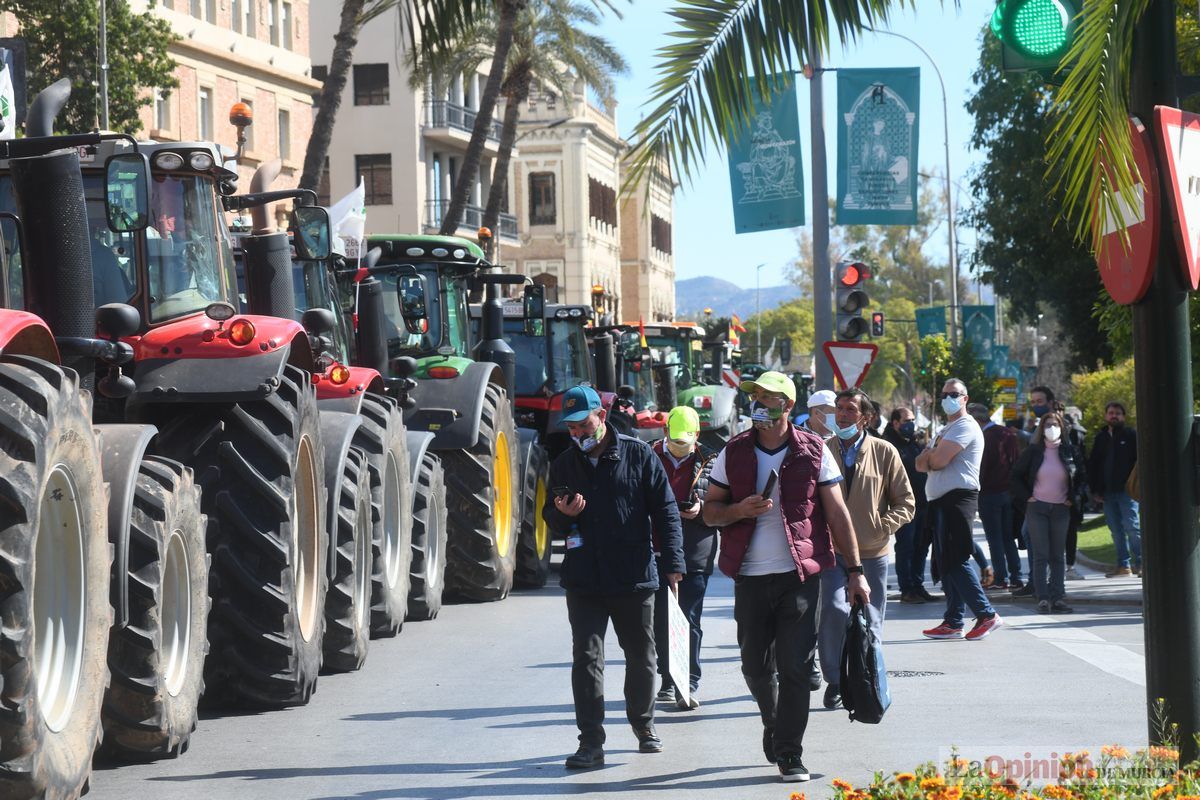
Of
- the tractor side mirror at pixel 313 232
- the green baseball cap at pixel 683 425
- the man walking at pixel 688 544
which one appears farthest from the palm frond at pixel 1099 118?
the tractor side mirror at pixel 313 232

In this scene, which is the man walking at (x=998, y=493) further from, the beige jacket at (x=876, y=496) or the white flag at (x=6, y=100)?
the white flag at (x=6, y=100)

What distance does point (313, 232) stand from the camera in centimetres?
1116

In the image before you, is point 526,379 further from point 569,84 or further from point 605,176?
point 605,176

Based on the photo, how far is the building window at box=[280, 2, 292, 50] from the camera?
157 ft

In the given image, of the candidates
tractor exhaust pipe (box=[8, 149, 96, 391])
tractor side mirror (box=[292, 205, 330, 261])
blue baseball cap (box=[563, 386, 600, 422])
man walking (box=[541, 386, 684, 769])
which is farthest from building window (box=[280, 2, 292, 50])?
tractor exhaust pipe (box=[8, 149, 96, 391])

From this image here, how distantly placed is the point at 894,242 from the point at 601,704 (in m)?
125

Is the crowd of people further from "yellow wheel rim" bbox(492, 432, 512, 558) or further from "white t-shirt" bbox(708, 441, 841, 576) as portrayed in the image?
"yellow wheel rim" bbox(492, 432, 512, 558)

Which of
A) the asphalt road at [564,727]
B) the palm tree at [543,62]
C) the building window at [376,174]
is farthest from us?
the building window at [376,174]

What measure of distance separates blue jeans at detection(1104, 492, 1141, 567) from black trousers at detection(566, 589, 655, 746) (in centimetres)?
1064

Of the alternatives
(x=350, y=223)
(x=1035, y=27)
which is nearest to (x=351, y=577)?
(x=350, y=223)

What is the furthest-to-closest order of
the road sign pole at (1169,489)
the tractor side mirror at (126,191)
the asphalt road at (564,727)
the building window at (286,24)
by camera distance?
the building window at (286,24) → the tractor side mirror at (126,191) → the asphalt road at (564,727) → the road sign pole at (1169,489)

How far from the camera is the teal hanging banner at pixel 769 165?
595cm

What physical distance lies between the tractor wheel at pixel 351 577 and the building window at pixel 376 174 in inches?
1955

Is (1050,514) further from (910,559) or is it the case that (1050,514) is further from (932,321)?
(932,321)
